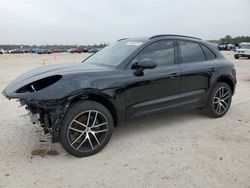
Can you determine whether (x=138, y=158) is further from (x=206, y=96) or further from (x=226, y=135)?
(x=206, y=96)

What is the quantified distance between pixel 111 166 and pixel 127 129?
53.5 inches

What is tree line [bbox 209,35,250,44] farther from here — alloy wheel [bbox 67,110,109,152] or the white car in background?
alloy wheel [bbox 67,110,109,152]

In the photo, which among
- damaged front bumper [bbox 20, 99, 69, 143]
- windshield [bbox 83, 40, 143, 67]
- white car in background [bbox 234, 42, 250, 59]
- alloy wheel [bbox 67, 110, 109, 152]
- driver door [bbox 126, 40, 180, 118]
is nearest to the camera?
damaged front bumper [bbox 20, 99, 69, 143]

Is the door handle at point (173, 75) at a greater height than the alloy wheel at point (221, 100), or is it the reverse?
the door handle at point (173, 75)

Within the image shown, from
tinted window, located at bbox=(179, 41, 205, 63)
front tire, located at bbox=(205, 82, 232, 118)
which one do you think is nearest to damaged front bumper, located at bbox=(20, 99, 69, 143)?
tinted window, located at bbox=(179, 41, 205, 63)

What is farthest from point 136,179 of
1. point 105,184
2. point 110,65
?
point 110,65

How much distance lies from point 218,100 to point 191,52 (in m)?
1.19

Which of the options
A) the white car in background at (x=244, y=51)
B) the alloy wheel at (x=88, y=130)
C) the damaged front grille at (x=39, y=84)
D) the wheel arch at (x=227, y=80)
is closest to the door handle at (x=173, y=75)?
the wheel arch at (x=227, y=80)

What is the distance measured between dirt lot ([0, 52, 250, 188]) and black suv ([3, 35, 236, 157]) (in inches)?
13.3

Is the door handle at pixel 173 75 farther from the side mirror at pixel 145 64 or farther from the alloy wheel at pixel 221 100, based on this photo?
the alloy wheel at pixel 221 100

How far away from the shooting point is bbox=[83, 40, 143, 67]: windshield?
416cm

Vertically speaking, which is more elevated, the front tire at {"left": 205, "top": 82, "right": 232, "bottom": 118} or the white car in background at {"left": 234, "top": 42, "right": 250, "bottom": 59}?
the white car in background at {"left": 234, "top": 42, "right": 250, "bottom": 59}

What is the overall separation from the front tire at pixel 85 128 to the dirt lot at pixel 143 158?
15 cm

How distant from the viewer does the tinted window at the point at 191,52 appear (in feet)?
15.3
